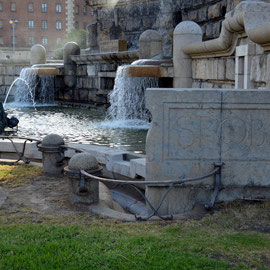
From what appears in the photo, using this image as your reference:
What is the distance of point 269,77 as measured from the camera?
21.7 ft

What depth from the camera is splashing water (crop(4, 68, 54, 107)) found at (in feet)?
75.6

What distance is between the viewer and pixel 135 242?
14.1 ft

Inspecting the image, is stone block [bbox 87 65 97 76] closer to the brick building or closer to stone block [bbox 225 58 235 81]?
stone block [bbox 225 58 235 81]

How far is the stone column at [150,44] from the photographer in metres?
16.6

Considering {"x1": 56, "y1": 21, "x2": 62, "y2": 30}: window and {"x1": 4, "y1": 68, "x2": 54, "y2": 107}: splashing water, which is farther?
{"x1": 56, "y1": 21, "x2": 62, "y2": 30}: window

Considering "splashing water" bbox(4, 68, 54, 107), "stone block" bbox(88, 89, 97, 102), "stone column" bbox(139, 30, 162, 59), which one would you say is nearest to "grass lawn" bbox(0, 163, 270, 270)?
"stone column" bbox(139, 30, 162, 59)

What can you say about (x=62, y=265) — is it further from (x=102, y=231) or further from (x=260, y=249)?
(x=260, y=249)

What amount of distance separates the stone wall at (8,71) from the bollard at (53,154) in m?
19.9

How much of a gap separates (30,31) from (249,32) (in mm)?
73537

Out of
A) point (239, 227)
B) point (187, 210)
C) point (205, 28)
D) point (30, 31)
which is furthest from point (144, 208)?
point (30, 31)

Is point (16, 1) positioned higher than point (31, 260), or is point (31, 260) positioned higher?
point (16, 1)

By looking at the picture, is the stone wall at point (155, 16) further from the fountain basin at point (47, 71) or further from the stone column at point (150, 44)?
A: the fountain basin at point (47, 71)

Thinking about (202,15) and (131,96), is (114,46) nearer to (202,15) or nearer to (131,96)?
(202,15)

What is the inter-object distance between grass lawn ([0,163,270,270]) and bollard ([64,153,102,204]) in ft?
1.82
